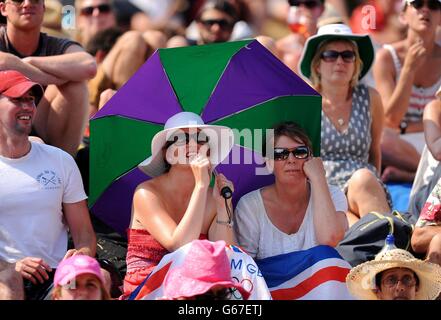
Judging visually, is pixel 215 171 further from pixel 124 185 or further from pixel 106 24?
pixel 106 24

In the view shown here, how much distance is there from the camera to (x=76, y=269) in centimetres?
575

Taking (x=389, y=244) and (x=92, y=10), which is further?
(x=92, y=10)

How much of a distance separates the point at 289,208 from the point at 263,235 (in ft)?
0.85

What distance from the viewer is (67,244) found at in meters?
7.10

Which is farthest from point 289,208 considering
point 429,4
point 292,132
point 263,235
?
point 429,4

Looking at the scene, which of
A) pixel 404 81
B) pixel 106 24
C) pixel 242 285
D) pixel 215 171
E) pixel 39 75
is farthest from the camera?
pixel 106 24

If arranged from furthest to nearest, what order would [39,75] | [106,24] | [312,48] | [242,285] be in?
[106,24], [312,48], [39,75], [242,285]

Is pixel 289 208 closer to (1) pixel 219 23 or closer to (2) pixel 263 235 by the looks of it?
(2) pixel 263 235

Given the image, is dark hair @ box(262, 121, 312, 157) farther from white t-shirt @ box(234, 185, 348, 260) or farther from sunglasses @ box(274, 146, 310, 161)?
white t-shirt @ box(234, 185, 348, 260)

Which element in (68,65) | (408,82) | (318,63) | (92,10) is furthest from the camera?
(92,10)
